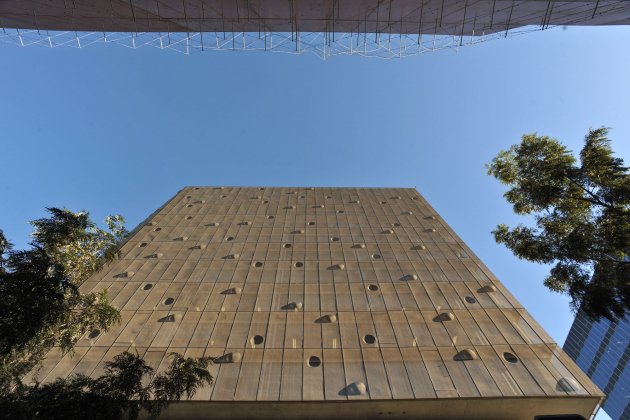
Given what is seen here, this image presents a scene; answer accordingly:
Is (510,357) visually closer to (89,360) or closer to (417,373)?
(417,373)

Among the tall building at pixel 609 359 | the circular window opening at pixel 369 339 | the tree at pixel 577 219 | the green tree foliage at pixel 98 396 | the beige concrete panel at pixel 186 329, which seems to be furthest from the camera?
the tall building at pixel 609 359

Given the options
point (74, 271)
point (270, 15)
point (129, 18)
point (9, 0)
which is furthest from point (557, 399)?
point (9, 0)

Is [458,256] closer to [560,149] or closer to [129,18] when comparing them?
[560,149]

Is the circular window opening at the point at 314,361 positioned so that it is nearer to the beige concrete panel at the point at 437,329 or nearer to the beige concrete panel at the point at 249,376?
the beige concrete panel at the point at 249,376

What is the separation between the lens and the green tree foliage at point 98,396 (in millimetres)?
8320

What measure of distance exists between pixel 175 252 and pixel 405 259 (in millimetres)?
15355

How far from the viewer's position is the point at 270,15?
68.0ft

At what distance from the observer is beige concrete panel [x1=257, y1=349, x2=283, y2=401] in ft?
42.7

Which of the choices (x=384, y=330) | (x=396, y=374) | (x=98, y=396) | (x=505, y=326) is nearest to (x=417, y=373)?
(x=396, y=374)

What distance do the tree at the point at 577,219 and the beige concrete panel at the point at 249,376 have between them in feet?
42.5

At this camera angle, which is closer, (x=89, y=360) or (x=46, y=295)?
(x=46, y=295)

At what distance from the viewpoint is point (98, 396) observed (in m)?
8.88

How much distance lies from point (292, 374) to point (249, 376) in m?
1.73

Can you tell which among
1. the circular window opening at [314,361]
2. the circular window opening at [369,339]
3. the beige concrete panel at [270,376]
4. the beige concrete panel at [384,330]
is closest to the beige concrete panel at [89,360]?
the beige concrete panel at [270,376]
